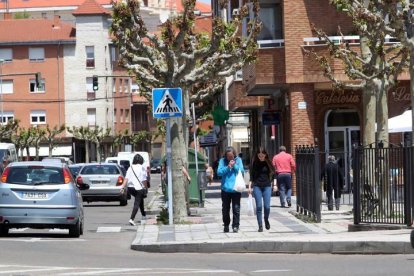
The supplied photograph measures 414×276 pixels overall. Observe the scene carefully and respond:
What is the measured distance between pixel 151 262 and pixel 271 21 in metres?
27.0

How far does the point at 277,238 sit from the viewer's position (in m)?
20.7

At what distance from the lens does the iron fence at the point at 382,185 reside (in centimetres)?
2178

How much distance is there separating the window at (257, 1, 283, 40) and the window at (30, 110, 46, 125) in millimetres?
68373

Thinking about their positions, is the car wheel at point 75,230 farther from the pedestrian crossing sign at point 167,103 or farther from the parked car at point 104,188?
the parked car at point 104,188

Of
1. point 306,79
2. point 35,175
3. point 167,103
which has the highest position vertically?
point 306,79

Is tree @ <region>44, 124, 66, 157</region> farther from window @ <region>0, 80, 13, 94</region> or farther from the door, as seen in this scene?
the door

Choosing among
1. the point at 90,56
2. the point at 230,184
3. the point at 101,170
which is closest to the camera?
the point at 230,184

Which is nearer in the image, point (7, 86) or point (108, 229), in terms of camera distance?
point (108, 229)

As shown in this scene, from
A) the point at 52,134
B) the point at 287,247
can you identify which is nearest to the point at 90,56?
the point at 52,134

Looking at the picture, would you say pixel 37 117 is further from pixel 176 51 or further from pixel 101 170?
pixel 176 51

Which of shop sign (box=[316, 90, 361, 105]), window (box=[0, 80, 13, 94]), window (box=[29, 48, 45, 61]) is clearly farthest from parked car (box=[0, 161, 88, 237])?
window (box=[29, 48, 45, 61])

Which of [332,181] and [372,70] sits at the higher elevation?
[372,70]

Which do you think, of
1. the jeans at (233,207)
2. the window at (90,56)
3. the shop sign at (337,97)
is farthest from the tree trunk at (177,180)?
the window at (90,56)

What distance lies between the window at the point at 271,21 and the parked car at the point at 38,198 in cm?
2070
